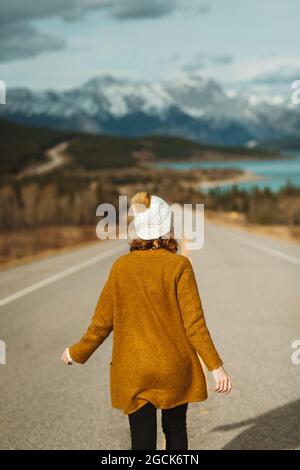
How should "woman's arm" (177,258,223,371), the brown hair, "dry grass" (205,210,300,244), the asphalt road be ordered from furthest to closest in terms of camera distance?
"dry grass" (205,210,300,244), the asphalt road, the brown hair, "woman's arm" (177,258,223,371)

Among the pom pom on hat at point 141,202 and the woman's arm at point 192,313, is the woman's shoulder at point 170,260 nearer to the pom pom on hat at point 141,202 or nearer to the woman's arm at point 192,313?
the woman's arm at point 192,313

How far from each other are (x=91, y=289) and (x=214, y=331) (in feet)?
18.1

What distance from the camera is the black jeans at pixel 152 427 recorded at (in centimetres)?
347

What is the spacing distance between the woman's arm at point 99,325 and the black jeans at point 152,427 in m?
0.45

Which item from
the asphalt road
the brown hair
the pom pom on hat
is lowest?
the asphalt road

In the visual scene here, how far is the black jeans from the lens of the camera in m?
3.47

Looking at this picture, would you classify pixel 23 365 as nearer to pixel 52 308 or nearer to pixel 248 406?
pixel 248 406

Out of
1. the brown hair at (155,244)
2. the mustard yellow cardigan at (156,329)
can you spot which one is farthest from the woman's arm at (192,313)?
the brown hair at (155,244)

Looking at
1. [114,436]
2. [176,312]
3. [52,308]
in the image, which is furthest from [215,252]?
[176,312]

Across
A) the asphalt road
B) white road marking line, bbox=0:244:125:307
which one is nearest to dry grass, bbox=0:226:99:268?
white road marking line, bbox=0:244:125:307

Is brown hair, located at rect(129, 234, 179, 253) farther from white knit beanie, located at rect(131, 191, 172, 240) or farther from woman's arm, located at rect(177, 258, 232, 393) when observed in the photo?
woman's arm, located at rect(177, 258, 232, 393)

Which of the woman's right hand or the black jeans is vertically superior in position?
the woman's right hand

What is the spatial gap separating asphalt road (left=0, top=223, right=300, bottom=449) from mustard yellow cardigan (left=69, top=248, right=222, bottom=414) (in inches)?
58.3
